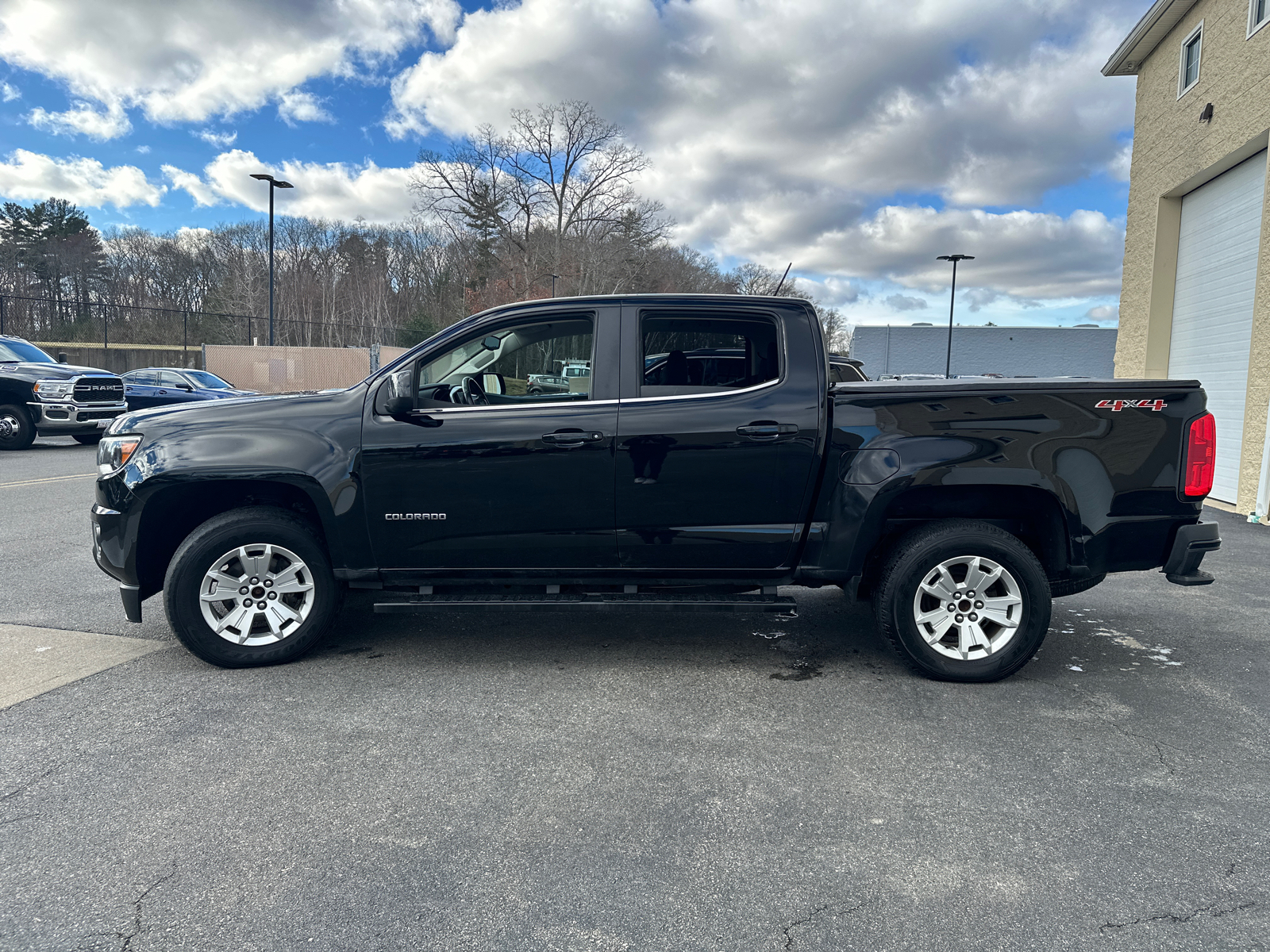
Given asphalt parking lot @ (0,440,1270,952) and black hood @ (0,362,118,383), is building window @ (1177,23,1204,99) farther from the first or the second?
black hood @ (0,362,118,383)

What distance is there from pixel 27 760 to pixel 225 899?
1.49 metres

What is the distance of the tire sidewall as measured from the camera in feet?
13.5

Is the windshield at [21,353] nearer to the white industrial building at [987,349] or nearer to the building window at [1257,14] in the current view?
the building window at [1257,14]

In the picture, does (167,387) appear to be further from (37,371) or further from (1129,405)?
(1129,405)

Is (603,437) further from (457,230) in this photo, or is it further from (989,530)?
(457,230)

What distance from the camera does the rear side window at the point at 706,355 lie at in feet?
14.1

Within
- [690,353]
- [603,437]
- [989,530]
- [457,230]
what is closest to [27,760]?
[603,437]

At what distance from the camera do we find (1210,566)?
727 centimetres

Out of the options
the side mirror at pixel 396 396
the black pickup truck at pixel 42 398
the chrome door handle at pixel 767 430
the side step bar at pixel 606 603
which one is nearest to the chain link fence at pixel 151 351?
the black pickup truck at pixel 42 398

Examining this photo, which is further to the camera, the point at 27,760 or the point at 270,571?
the point at 270,571

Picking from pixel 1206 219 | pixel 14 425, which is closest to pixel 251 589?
pixel 14 425

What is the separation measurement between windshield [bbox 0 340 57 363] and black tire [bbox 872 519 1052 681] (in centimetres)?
1706

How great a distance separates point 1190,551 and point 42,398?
57.6ft

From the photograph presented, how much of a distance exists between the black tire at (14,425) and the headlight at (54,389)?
0.40 m
